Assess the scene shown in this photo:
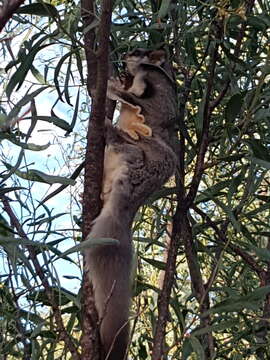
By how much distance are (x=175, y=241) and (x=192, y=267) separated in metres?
0.28

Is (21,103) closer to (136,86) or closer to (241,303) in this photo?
(241,303)

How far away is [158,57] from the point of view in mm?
2670

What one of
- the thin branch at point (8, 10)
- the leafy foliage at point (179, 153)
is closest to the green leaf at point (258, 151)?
the leafy foliage at point (179, 153)

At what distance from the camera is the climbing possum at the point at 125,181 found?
207cm

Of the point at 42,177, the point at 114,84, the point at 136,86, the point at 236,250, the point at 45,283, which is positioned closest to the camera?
the point at 42,177

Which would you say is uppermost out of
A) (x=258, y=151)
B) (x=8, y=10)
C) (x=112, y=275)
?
(x=258, y=151)

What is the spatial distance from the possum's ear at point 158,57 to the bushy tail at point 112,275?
2.29ft

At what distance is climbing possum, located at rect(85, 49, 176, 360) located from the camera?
81.3 inches

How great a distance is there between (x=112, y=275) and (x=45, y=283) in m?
0.30

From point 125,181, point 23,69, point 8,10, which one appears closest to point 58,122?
point 23,69

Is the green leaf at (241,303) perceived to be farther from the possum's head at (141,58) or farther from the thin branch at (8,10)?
the thin branch at (8,10)

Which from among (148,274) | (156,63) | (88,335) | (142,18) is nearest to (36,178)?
(88,335)

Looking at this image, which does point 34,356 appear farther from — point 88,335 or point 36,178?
point 36,178

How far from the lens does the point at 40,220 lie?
2.00m
